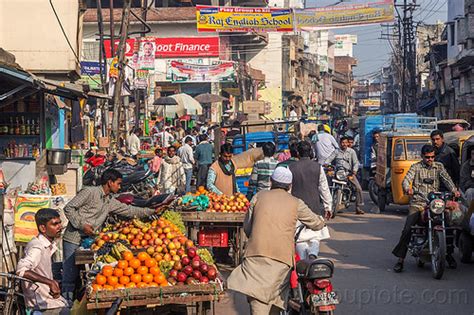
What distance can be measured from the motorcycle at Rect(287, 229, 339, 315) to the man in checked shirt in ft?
8.81

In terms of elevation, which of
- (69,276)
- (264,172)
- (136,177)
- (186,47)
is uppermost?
(186,47)

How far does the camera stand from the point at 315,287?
Result: 6.95m

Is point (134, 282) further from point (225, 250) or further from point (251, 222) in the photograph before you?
point (225, 250)

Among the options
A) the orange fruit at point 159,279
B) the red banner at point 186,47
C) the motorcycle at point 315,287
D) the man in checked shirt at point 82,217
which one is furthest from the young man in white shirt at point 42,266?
the red banner at point 186,47

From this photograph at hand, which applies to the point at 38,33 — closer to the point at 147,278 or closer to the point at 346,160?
the point at 346,160

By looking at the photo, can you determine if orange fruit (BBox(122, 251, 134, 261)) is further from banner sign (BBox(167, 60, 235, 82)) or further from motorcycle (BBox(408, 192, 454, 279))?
banner sign (BBox(167, 60, 235, 82))

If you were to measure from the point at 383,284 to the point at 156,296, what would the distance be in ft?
14.9

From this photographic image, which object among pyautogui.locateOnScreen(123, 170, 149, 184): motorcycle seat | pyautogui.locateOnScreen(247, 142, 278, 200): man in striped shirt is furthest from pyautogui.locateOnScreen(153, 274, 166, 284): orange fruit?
pyautogui.locateOnScreen(123, 170, 149, 184): motorcycle seat

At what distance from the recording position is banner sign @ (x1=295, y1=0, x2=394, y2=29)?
31594mm

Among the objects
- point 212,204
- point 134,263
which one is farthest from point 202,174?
point 134,263

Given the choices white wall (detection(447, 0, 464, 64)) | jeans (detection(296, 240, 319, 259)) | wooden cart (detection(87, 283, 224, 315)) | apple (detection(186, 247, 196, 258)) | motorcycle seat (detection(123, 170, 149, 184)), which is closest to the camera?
wooden cart (detection(87, 283, 224, 315))

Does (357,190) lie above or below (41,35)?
below

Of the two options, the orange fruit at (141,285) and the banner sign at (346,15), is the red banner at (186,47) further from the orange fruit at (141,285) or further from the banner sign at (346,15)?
the orange fruit at (141,285)

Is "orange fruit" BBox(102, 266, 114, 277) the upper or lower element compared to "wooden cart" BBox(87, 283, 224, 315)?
upper
